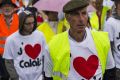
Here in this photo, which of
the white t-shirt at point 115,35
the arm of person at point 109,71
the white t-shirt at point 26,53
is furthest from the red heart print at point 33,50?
the arm of person at point 109,71

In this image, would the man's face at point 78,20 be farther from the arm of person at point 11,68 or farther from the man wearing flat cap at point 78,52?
the arm of person at point 11,68

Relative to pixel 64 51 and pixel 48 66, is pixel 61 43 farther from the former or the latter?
pixel 48 66

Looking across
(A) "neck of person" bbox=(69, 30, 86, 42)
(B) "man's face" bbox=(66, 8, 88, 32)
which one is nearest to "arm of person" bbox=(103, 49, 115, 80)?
(A) "neck of person" bbox=(69, 30, 86, 42)

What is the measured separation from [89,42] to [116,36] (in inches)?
99.7

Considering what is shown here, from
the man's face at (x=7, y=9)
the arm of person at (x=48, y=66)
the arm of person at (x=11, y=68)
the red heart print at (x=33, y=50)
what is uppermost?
the man's face at (x=7, y=9)

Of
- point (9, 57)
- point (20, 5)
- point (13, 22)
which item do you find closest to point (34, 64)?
point (9, 57)

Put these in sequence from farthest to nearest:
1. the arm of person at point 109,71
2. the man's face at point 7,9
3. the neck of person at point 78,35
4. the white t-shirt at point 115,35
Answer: the man's face at point 7,9, the white t-shirt at point 115,35, the arm of person at point 109,71, the neck of person at point 78,35

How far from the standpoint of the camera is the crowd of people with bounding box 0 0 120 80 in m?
4.43

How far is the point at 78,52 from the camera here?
4.45 metres

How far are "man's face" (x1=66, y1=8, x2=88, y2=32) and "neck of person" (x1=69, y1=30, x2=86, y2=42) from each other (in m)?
0.04

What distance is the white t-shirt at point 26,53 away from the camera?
23.0ft

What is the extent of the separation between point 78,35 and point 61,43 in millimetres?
181

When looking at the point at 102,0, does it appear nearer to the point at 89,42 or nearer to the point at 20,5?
the point at 20,5

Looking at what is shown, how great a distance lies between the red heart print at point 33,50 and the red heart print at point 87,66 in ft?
8.83
